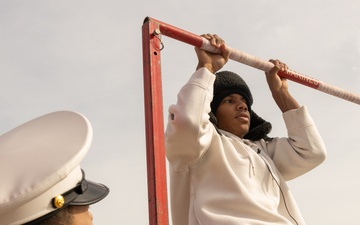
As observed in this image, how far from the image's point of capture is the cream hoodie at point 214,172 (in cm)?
326

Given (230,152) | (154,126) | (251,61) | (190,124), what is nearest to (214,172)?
(230,152)

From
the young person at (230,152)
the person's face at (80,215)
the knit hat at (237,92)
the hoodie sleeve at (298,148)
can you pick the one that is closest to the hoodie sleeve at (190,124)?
the young person at (230,152)

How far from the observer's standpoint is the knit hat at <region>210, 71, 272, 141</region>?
13.0 feet

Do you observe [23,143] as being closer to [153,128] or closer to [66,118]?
[66,118]

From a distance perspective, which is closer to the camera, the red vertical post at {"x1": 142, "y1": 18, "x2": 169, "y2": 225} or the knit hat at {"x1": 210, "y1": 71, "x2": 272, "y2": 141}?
the red vertical post at {"x1": 142, "y1": 18, "x2": 169, "y2": 225}

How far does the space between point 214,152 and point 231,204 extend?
34 cm

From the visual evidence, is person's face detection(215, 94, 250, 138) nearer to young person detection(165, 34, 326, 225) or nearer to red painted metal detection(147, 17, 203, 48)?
young person detection(165, 34, 326, 225)

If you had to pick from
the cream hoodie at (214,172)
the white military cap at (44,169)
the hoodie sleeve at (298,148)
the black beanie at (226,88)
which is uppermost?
the black beanie at (226,88)

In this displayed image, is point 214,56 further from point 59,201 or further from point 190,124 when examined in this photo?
point 59,201

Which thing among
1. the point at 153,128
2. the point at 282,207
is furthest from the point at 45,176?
the point at 282,207

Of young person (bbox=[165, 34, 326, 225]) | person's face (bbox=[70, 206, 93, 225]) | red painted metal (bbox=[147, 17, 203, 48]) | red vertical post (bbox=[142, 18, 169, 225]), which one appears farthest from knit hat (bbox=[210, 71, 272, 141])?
person's face (bbox=[70, 206, 93, 225])

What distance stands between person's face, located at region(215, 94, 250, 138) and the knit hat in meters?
0.04

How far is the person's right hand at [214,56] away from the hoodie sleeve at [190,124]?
23cm

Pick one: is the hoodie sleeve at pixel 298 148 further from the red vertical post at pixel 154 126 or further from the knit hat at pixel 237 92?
the red vertical post at pixel 154 126
